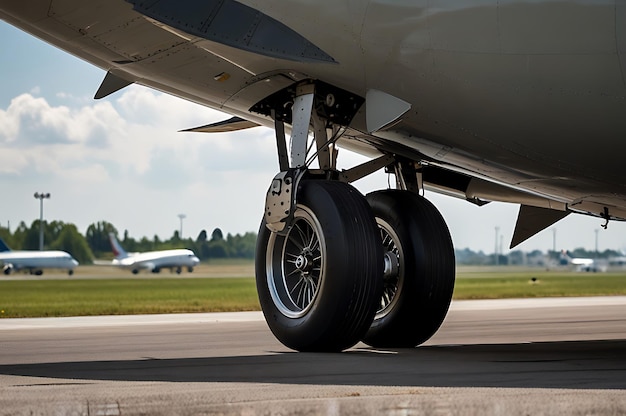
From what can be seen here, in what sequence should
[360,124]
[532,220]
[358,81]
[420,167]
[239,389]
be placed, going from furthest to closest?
[532,220] < [420,167] < [360,124] < [358,81] < [239,389]

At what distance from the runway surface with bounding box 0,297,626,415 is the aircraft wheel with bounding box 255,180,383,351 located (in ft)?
0.81

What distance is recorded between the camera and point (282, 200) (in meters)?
10.3

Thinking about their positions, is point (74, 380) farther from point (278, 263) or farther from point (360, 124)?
point (360, 124)

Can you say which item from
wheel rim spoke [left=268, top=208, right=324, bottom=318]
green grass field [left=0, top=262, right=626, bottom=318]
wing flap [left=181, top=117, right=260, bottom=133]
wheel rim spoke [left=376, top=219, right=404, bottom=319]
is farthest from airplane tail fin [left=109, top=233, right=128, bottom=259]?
wheel rim spoke [left=268, top=208, right=324, bottom=318]

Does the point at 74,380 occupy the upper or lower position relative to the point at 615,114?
lower

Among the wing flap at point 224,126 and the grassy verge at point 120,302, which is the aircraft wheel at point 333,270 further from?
the grassy verge at point 120,302


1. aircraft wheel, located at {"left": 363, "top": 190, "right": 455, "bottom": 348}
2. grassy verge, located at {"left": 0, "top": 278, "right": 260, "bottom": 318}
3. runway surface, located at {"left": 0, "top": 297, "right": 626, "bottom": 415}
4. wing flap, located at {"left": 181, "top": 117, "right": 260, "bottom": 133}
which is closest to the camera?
runway surface, located at {"left": 0, "top": 297, "right": 626, "bottom": 415}

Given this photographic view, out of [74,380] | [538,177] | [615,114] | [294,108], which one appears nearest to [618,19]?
[615,114]

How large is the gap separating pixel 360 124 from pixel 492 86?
1.76 meters

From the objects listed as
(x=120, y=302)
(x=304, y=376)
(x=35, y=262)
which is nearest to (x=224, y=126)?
(x=304, y=376)

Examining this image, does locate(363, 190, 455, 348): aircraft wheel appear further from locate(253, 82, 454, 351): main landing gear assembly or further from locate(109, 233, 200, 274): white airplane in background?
locate(109, 233, 200, 274): white airplane in background

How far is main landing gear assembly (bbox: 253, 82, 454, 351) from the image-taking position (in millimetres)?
9711

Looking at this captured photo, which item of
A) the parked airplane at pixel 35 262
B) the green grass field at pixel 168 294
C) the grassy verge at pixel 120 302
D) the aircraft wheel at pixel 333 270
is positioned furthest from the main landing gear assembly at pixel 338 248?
the parked airplane at pixel 35 262

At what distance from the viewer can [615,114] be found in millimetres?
9281
